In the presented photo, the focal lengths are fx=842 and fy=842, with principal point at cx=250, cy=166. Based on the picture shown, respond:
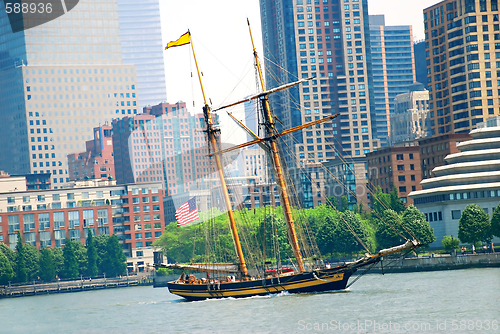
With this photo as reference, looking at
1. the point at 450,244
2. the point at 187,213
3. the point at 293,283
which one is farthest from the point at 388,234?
the point at 293,283

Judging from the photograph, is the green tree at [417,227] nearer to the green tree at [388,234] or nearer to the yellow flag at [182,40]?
the green tree at [388,234]

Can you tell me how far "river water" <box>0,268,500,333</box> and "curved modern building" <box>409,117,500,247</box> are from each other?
205 feet

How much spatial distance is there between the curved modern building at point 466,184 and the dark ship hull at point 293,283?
86.1 meters

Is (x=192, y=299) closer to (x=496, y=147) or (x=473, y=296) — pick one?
(x=473, y=296)

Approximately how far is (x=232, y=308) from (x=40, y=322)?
28.2 meters

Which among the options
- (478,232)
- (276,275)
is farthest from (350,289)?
(478,232)

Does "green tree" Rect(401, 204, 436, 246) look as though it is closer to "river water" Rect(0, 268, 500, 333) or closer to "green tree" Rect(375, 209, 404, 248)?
"green tree" Rect(375, 209, 404, 248)

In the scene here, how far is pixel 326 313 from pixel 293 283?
22775 mm

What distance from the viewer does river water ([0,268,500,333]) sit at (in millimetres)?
70500

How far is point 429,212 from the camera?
192 meters

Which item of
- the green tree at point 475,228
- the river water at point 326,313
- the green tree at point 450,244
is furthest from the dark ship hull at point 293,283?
the green tree at point 475,228

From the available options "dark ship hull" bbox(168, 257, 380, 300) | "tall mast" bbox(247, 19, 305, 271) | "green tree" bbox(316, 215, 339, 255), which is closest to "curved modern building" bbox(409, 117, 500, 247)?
"green tree" bbox(316, 215, 339, 255)

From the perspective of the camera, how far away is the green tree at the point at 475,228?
516 feet

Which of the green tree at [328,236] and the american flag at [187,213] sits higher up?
the american flag at [187,213]
